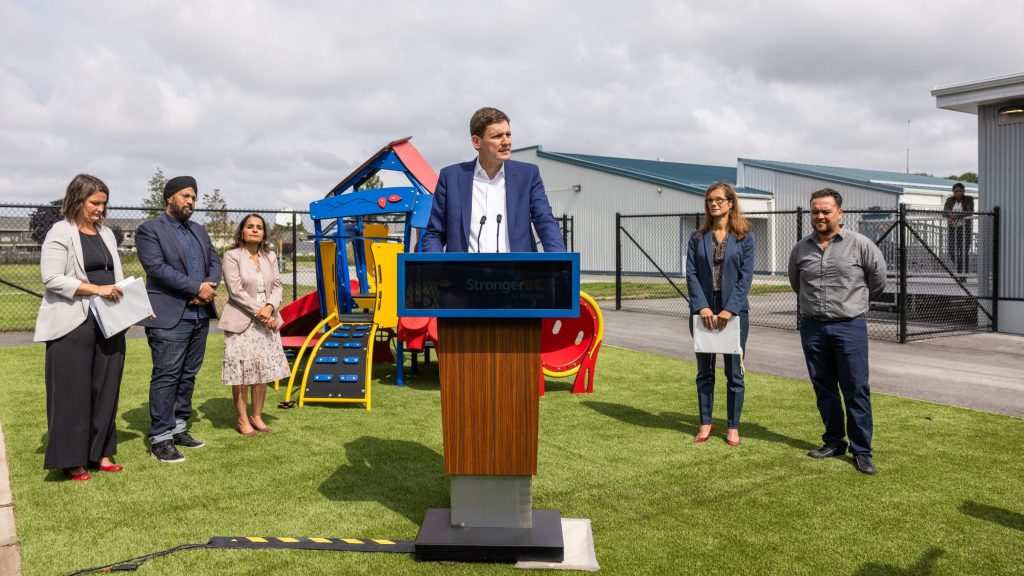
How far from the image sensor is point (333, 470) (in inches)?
193

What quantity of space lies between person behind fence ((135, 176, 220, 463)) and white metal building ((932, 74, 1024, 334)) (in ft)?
39.4

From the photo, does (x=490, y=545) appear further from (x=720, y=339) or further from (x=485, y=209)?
(x=720, y=339)

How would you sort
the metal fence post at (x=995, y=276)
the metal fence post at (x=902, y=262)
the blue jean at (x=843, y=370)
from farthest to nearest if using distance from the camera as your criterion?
1. the metal fence post at (x=995, y=276)
2. the metal fence post at (x=902, y=262)
3. the blue jean at (x=843, y=370)

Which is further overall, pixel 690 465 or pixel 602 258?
pixel 602 258

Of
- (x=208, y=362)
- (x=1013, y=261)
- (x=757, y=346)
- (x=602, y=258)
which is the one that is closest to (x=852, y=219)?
(x=602, y=258)

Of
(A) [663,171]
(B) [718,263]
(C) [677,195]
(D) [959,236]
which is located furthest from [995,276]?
(A) [663,171]

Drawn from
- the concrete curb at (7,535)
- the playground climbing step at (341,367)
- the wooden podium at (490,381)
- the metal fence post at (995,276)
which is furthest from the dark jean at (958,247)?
the concrete curb at (7,535)

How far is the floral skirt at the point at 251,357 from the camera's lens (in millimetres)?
5621

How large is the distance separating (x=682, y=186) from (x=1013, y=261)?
60.5 ft

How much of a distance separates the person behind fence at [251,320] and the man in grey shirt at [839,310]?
3.93 metres

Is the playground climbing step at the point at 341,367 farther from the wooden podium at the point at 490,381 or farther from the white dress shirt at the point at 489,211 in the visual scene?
the white dress shirt at the point at 489,211

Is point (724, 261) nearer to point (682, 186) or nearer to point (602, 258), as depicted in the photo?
point (682, 186)

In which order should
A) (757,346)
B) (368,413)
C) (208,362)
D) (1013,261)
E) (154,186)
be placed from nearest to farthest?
(368,413) → (208,362) → (757,346) → (1013,261) → (154,186)

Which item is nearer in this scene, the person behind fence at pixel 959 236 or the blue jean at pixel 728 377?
the blue jean at pixel 728 377
